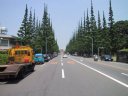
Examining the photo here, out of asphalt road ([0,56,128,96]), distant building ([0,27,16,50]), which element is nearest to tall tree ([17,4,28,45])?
distant building ([0,27,16,50])

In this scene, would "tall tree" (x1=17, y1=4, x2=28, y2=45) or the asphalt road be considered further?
"tall tree" (x1=17, y1=4, x2=28, y2=45)

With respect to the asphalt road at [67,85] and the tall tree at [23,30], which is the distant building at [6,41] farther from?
the asphalt road at [67,85]

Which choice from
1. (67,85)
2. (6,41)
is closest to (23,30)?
(6,41)

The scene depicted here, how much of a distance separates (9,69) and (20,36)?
51.6 meters

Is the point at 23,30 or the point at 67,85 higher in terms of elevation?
the point at 23,30

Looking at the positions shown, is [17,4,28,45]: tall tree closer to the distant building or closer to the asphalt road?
the distant building

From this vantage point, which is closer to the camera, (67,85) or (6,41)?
(67,85)

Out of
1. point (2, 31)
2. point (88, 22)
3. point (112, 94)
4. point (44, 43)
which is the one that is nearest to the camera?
point (112, 94)

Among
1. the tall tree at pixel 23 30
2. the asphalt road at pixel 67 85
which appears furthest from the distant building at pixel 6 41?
the asphalt road at pixel 67 85

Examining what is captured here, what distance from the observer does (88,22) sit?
326ft

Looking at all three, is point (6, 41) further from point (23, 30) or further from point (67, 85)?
point (67, 85)

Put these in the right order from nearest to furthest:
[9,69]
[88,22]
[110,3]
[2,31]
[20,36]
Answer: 1. [9,69]
2. [20,36]
3. [110,3]
4. [2,31]
5. [88,22]

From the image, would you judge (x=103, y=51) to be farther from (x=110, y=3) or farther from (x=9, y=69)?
(x=9, y=69)

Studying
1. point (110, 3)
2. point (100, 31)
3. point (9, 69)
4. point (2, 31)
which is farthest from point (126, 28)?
point (9, 69)
